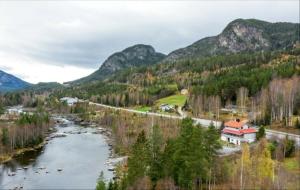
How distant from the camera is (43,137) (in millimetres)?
123562

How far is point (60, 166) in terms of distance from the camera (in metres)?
84.5

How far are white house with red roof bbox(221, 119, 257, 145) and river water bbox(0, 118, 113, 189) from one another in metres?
29.3

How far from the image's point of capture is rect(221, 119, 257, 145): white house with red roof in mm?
82644

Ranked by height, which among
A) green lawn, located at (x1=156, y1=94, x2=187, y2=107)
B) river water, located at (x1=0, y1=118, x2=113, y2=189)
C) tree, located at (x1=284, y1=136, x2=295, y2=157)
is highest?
green lawn, located at (x1=156, y1=94, x2=187, y2=107)

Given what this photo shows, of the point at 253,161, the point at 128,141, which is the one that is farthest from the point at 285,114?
the point at 253,161

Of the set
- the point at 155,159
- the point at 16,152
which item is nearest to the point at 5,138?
the point at 16,152

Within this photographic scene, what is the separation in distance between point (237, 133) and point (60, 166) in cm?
4144

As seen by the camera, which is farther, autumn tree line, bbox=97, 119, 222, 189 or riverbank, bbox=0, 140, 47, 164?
riverbank, bbox=0, 140, 47, 164

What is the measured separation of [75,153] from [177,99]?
100193 millimetres

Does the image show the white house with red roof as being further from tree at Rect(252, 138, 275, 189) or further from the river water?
tree at Rect(252, 138, 275, 189)

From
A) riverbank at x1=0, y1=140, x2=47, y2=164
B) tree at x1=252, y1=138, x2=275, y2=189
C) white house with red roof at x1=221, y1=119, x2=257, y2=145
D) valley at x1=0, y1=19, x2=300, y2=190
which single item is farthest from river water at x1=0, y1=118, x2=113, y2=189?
tree at x1=252, y1=138, x2=275, y2=189

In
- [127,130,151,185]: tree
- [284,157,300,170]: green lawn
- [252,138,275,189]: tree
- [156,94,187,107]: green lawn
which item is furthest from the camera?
[156,94,187,107]: green lawn

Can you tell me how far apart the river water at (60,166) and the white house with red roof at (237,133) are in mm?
29342

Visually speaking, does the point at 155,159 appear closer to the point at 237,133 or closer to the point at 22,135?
the point at 237,133
